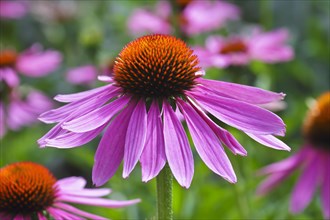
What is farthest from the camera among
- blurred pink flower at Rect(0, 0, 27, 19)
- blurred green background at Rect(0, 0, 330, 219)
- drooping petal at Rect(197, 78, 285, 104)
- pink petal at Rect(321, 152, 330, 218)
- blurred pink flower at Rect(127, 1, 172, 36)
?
blurred pink flower at Rect(0, 0, 27, 19)

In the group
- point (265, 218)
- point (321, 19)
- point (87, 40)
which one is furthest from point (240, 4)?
point (265, 218)

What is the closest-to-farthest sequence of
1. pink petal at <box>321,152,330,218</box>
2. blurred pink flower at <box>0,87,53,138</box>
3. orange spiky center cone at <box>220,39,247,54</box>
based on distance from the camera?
pink petal at <box>321,152,330,218</box>, orange spiky center cone at <box>220,39,247,54</box>, blurred pink flower at <box>0,87,53,138</box>

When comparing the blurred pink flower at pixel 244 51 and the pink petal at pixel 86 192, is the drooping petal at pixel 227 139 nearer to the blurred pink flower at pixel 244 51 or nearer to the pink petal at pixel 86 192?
the pink petal at pixel 86 192

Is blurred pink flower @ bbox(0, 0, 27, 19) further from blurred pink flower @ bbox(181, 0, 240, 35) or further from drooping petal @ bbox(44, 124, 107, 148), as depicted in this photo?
drooping petal @ bbox(44, 124, 107, 148)

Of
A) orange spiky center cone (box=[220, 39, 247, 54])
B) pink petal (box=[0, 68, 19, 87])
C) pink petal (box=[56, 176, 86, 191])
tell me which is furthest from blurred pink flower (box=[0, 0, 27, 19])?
pink petal (box=[56, 176, 86, 191])

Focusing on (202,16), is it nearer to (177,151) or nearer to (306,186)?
(306,186)

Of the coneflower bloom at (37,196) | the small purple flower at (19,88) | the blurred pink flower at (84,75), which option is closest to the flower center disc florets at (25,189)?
the coneflower bloom at (37,196)
